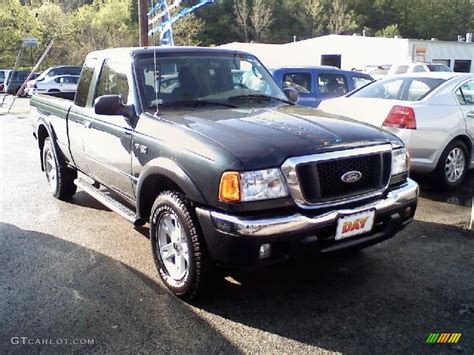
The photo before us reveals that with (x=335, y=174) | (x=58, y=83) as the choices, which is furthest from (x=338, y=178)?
(x=58, y=83)

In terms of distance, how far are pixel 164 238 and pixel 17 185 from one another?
4216 millimetres

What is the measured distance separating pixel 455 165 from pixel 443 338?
158 inches

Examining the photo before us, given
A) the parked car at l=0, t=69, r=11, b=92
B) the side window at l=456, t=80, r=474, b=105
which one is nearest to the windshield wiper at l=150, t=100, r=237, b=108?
the side window at l=456, t=80, r=474, b=105

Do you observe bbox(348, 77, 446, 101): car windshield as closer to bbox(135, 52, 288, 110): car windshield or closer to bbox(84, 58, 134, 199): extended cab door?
bbox(135, 52, 288, 110): car windshield

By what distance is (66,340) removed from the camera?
9.97 feet

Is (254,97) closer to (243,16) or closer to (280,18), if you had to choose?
(243,16)

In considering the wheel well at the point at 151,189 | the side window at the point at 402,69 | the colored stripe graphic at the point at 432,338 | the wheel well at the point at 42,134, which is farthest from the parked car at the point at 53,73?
the colored stripe graphic at the point at 432,338

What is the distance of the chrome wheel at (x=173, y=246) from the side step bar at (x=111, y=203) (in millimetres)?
417

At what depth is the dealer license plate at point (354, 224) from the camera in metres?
3.14

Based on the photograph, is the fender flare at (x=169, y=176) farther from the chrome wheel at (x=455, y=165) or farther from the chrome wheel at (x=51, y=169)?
the chrome wheel at (x=455, y=165)

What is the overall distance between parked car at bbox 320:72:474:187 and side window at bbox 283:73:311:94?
2958 mm

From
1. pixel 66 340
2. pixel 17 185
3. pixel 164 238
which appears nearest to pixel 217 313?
pixel 164 238

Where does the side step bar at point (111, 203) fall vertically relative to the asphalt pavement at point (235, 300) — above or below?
above

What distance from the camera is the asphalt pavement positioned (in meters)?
3.01
